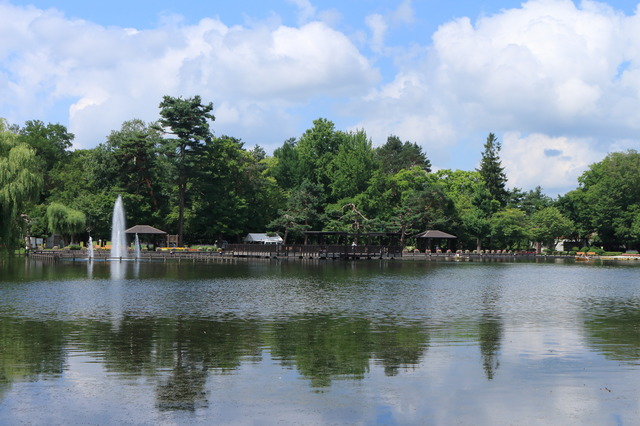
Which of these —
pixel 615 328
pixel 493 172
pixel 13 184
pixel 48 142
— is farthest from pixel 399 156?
pixel 615 328

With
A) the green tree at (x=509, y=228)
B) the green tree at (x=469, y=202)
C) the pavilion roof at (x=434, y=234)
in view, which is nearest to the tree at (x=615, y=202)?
the green tree at (x=509, y=228)

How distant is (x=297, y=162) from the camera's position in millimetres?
98188

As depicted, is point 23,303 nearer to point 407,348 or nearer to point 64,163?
point 407,348

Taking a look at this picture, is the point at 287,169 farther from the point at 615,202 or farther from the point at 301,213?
the point at 615,202

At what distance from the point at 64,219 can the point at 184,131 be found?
56.5ft

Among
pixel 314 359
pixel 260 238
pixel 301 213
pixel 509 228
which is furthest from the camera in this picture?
pixel 509 228

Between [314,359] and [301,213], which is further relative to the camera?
[301,213]

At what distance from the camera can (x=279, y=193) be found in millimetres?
93875

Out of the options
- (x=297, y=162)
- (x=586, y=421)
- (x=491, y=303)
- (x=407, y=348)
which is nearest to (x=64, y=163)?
(x=297, y=162)

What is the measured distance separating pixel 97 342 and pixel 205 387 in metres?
6.00

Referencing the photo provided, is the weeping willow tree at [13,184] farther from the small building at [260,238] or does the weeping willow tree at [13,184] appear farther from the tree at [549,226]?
the tree at [549,226]

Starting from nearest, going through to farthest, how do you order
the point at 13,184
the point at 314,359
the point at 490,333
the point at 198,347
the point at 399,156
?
the point at 314,359 → the point at 198,347 → the point at 490,333 → the point at 13,184 → the point at 399,156

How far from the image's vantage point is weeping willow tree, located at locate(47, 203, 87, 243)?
74812 millimetres

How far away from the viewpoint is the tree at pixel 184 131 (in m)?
79.9
